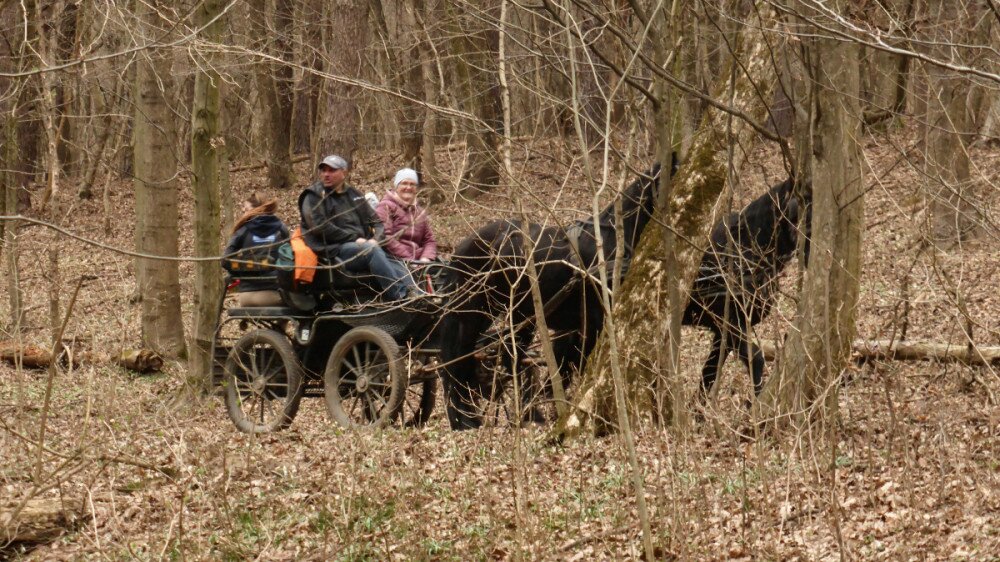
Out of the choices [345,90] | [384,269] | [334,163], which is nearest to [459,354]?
[384,269]

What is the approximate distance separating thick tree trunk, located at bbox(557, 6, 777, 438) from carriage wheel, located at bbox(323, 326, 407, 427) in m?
1.62

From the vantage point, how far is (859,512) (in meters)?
6.36

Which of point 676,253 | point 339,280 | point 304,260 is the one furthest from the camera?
point 339,280

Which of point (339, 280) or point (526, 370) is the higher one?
point (339, 280)

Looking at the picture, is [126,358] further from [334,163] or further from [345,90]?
[345,90]

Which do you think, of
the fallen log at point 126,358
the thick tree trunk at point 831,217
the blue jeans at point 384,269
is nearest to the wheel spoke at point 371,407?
the blue jeans at point 384,269

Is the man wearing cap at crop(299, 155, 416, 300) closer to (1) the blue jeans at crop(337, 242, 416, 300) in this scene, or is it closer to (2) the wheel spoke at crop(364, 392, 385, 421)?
(1) the blue jeans at crop(337, 242, 416, 300)

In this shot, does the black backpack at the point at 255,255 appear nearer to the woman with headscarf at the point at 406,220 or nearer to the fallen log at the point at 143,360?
the woman with headscarf at the point at 406,220

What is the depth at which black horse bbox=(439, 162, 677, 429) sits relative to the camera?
9.12 m

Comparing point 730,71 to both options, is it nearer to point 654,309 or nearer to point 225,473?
point 654,309

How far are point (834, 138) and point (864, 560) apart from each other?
2.84m

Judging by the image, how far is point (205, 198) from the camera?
11.7 m

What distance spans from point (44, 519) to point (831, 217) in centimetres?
497

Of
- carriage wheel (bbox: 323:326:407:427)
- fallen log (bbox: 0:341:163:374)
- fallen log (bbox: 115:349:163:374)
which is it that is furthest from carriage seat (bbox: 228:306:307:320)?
fallen log (bbox: 115:349:163:374)
